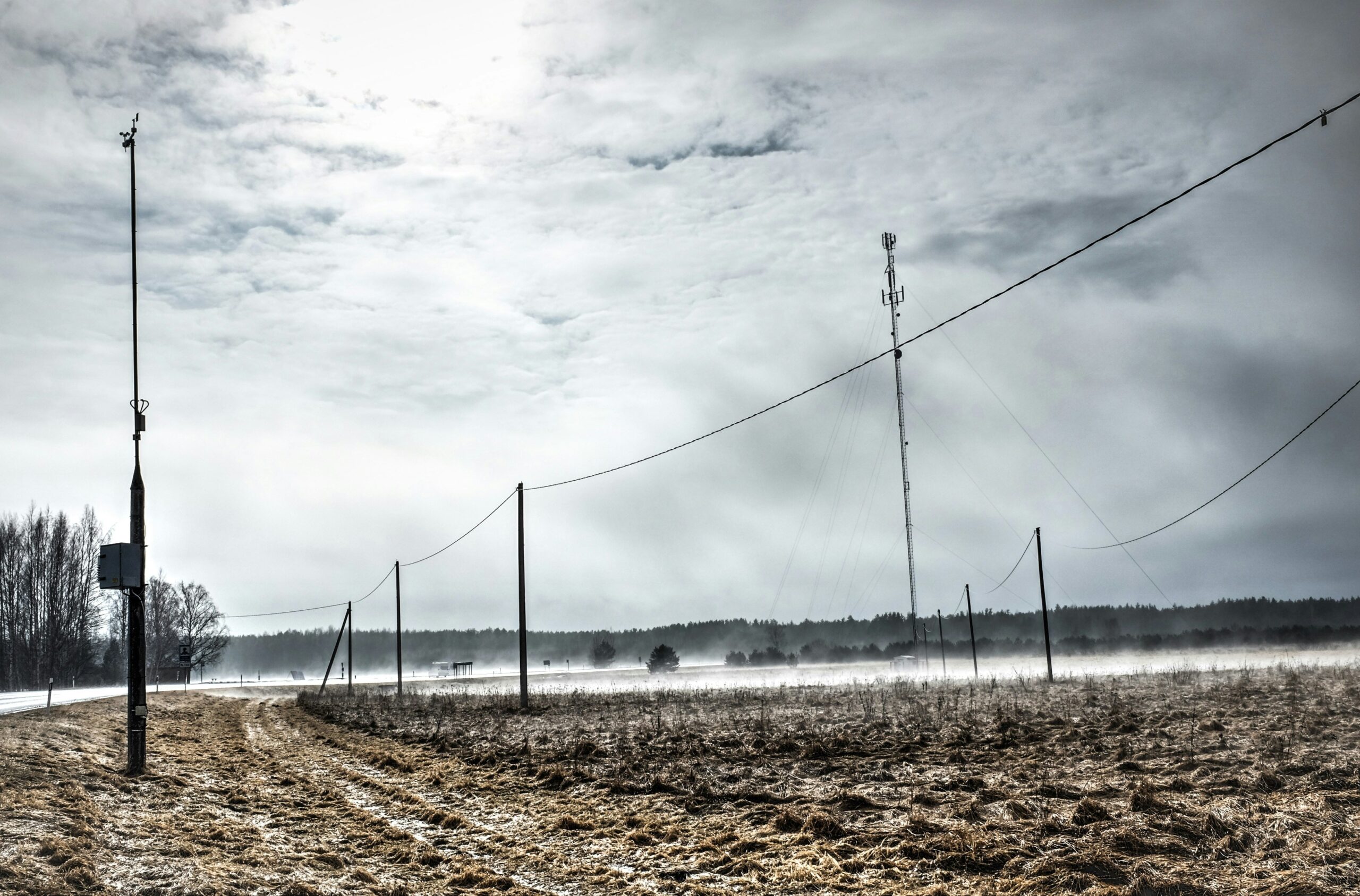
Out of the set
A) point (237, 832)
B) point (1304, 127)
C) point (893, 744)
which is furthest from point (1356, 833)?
point (237, 832)

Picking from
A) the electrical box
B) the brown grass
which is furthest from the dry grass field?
the electrical box

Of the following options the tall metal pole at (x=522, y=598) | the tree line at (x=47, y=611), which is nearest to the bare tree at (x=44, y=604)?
the tree line at (x=47, y=611)

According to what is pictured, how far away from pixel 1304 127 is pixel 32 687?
10476 centimetres

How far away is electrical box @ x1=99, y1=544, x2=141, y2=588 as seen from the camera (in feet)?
62.7

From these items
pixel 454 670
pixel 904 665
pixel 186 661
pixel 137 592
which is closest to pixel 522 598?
pixel 137 592

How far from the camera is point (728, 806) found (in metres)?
14.6

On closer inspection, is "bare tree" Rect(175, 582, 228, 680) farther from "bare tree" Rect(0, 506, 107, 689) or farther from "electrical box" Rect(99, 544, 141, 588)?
"electrical box" Rect(99, 544, 141, 588)

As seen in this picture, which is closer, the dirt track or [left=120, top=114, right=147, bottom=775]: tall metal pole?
the dirt track

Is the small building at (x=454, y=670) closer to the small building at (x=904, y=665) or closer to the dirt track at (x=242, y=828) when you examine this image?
the small building at (x=904, y=665)

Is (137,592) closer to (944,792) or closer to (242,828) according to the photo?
(242,828)

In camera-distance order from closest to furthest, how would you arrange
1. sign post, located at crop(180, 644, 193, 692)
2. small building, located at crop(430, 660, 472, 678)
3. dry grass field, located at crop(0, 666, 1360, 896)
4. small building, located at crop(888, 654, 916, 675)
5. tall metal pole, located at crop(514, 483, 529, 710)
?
→ dry grass field, located at crop(0, 666, 1360, 896) < tall metal pole, located at crop(514, 483, 529, 710) < sign post, located at crop(180, 644, 193, 692) < small building, located at crop(888, 654, 916, 675) < small building, located at crop(430, 660, 472, 678)

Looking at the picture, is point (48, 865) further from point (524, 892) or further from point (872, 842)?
point (872, 842)

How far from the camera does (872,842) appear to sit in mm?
11789

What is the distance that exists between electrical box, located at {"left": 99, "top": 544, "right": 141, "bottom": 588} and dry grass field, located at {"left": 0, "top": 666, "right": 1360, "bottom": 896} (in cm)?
356
